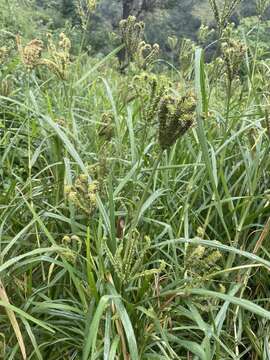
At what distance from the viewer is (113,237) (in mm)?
1320

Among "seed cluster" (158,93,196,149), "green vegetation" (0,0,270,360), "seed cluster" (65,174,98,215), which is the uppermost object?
"seed cluster" (158,93,196,149)

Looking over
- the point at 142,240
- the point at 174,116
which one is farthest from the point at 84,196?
the point at 142,240

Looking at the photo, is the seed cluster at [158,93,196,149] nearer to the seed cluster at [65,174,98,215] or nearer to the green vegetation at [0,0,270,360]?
the green vegetation at [0,0,270,360]

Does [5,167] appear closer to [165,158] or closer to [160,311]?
[165,158]

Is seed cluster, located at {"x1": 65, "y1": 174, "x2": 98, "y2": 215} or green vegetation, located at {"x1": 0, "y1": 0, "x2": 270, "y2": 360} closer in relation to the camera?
seed cluster, located at {"x1": 65, "y1": 174, "x2": 98, "y2": 215}

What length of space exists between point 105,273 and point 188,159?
71cm

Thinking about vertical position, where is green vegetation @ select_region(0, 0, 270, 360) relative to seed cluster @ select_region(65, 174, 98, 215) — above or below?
below

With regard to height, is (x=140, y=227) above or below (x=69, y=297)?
above


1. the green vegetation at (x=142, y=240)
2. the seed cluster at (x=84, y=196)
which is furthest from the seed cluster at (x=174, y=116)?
the seed cluster at (x=84, y=196)

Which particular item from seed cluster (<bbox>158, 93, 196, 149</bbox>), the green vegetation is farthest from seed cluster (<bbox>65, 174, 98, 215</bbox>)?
seed cluster (<bbox>158, 93, 196, 149</bbox>)

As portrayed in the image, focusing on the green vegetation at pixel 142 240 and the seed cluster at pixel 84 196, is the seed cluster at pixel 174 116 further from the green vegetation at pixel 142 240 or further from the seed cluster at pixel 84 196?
the seed cluster at pixel 84 196

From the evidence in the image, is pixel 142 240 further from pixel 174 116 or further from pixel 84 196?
pixel 174 116

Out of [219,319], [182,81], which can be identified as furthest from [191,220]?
[182,81]

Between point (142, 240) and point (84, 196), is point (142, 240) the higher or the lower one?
the lower one
